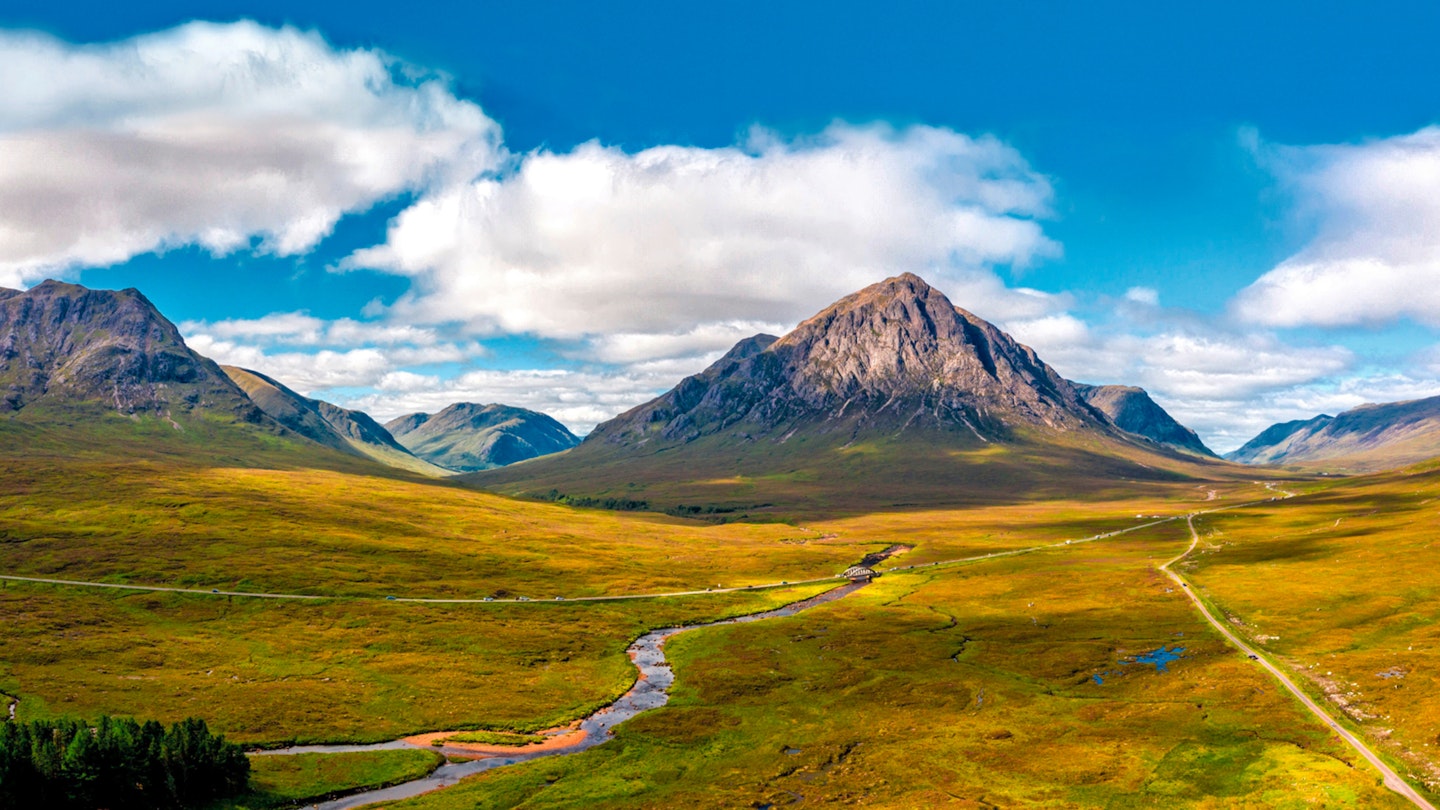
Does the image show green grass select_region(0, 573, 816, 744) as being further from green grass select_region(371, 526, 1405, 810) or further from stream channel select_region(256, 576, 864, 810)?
green grass select_region(371, 526, 1405, 810)

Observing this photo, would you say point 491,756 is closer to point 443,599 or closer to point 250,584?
point 443,599

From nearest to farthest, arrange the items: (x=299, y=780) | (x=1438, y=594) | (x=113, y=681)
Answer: (x=299, y=780)
(x=113, y=681)
(x=1438, y=594)

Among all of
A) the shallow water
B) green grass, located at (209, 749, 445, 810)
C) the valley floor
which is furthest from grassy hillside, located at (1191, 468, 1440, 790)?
green grass, located at (209, 749, 445, 810)

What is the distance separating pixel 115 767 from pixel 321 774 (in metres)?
15.6

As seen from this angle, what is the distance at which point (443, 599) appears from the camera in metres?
151

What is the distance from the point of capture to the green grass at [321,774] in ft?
210

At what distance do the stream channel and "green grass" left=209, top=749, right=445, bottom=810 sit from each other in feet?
4.33

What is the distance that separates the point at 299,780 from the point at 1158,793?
73341mm

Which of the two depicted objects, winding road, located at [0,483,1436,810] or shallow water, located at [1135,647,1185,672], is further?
shallow water, located at [1135,647,1185,672]

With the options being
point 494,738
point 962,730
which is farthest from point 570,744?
point 962,730

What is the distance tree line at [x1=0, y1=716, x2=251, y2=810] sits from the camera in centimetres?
5753

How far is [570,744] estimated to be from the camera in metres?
80.3

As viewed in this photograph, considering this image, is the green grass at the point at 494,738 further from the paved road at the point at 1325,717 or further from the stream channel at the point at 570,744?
the paved road at the point at 1325,717

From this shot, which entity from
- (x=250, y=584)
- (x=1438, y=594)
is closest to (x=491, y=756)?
(x=250, y=584)
